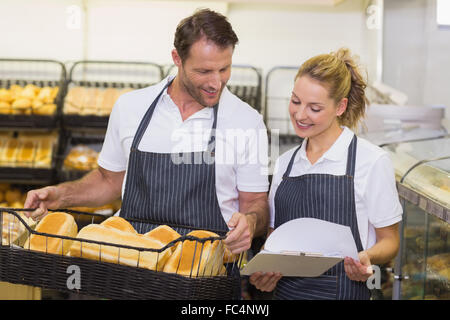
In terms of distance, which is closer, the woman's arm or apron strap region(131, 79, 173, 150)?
the woman's arm

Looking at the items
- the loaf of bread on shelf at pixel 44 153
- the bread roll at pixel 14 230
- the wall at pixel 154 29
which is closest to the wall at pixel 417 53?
the wall at pixel 154 29

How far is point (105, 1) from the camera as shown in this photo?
3.19 metres

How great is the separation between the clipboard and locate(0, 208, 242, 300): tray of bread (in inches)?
2.2

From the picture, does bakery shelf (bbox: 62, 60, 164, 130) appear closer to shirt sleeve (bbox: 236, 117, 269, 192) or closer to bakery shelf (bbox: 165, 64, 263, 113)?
bakery shelf (bbox: 165, 64, 263, 113)

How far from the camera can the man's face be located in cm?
144

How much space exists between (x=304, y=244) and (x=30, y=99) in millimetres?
2121

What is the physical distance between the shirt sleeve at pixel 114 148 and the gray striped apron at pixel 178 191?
5.4 inches

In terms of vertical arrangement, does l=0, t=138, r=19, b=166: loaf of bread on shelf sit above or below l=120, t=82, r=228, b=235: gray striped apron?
below

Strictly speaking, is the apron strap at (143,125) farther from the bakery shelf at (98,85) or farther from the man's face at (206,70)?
the bakery shelf at (98,85)

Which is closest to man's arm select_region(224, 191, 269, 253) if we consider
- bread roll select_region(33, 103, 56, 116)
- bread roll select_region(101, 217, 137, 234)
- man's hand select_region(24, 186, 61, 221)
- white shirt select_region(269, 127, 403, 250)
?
white shirt select_region(269, 127, 403, 250)

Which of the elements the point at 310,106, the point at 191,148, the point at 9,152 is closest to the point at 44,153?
the point at 9,152

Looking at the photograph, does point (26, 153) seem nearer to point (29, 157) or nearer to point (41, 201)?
point (29, 157)

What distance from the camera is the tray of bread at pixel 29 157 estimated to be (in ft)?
9.86

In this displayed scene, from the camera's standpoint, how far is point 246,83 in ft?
10.9
